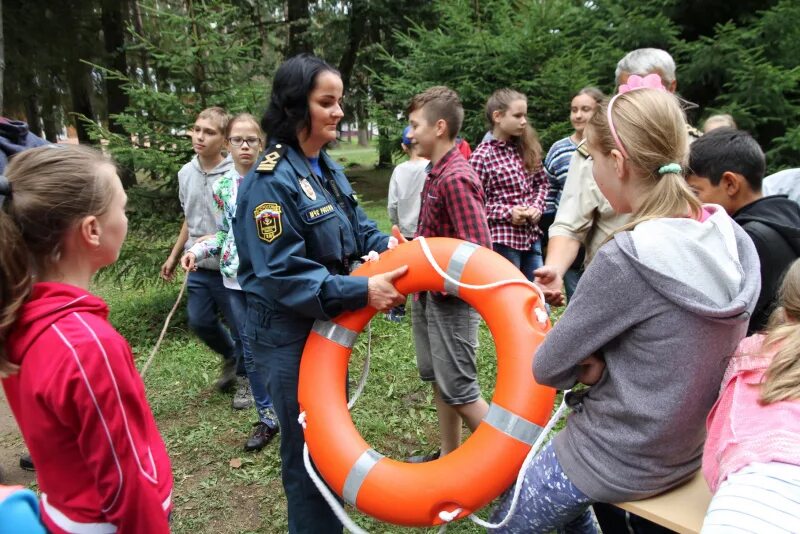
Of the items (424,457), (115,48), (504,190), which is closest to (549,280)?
(424,457)

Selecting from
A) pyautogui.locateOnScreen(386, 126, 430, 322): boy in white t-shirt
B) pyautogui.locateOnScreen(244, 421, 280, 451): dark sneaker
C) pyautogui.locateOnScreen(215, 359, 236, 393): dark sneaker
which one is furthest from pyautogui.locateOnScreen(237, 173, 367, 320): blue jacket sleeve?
pyautogui.locateOnScreen(386, 126, 430, 322): boy in white t-shirt

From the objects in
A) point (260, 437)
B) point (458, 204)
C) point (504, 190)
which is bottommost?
point (260, 437)

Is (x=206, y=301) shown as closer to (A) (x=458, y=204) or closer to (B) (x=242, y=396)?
(B) (x=242, y=396)

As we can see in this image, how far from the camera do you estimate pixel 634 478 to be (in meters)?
1.33

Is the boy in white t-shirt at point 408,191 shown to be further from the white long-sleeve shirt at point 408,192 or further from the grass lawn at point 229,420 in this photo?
the grass lawn at point 229,420

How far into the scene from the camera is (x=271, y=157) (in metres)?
1.86

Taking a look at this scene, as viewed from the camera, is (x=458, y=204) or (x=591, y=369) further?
(x=458, y=204)

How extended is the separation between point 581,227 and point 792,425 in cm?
140

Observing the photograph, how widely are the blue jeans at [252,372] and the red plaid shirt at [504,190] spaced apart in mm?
1605

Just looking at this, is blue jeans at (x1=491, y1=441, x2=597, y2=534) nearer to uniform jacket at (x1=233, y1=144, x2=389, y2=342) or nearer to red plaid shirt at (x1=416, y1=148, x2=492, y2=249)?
uniform jacket at (x1=233, y1=144, x2=389, y2=342)

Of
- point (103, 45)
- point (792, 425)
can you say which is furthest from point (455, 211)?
point (103, 45)

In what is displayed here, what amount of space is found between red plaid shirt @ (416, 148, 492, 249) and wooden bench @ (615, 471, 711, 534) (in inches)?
47.2

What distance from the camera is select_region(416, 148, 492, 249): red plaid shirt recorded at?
7.64ft

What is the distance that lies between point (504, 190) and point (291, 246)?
6.85ft
